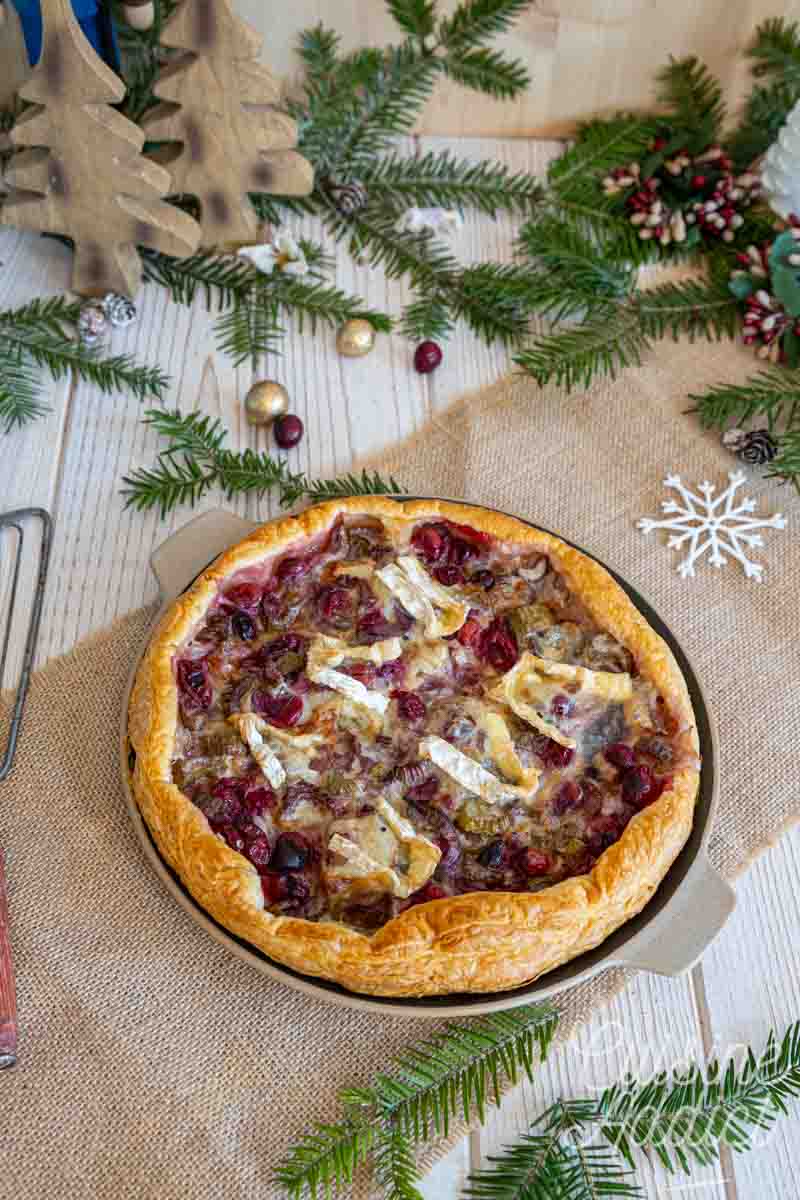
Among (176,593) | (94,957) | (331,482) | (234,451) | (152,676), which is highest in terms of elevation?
(234,451)

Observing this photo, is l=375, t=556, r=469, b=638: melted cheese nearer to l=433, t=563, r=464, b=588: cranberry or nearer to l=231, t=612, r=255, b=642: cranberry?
l=433, t=563, r=464, b=588: cranberry

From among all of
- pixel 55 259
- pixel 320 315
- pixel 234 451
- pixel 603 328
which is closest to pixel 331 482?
pixel 234 451

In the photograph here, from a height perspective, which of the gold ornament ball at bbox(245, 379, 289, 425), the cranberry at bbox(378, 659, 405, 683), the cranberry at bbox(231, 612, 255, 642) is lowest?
the cranberry at bbox(378, 659, 405, 683)

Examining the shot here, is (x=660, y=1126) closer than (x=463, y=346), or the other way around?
(x=660, y=1126)

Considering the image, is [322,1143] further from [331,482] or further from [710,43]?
[710,43]

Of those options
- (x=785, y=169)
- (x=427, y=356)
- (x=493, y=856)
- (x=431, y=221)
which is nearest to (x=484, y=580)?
(x=493, y=856)

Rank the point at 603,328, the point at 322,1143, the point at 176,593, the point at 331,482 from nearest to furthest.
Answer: the point at 322,1143, the point at 176,593, the point at 331,482, the point at 603,328

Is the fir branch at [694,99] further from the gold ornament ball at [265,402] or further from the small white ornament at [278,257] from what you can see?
the gold ornament ball at [265,402]

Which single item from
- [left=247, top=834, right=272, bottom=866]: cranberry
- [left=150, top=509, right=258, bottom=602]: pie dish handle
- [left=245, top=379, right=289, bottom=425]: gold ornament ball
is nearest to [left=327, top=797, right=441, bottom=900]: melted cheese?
[left=247, top=834, right=272, bottom=866]: cranberry
